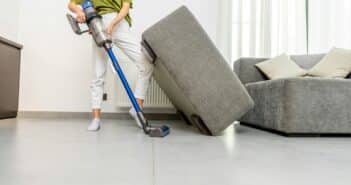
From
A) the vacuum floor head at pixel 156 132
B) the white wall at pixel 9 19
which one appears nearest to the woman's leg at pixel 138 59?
the vacuum floor head at pixel 156 132

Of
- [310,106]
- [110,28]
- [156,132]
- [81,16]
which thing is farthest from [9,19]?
[310,106]

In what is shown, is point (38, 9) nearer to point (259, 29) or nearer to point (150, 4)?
point (150, 4)

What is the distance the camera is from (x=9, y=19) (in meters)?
2.82

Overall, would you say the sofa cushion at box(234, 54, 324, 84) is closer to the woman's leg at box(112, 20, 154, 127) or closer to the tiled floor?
the woman's leg at box(112, 20, 154, 127)

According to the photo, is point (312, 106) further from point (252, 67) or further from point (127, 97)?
point (127, 97)

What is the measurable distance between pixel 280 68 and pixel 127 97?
58.6 inches

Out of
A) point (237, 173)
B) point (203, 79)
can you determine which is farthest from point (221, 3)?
point (237, 173)

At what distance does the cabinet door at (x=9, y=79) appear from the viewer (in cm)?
254

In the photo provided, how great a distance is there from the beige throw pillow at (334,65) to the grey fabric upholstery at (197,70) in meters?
1.16

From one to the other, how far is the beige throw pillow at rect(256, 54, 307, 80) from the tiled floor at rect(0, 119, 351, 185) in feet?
4.32

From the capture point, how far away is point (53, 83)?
302 cm

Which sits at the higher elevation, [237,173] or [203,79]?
[203,79]

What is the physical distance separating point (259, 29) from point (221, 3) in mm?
488

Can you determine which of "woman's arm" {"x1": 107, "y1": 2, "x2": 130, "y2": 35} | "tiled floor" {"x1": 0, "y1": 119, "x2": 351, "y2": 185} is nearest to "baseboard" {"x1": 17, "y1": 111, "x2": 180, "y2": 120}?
"woman's arm" {"x1": 107, "y1": 2, "x2": 130, "y2": 35}
